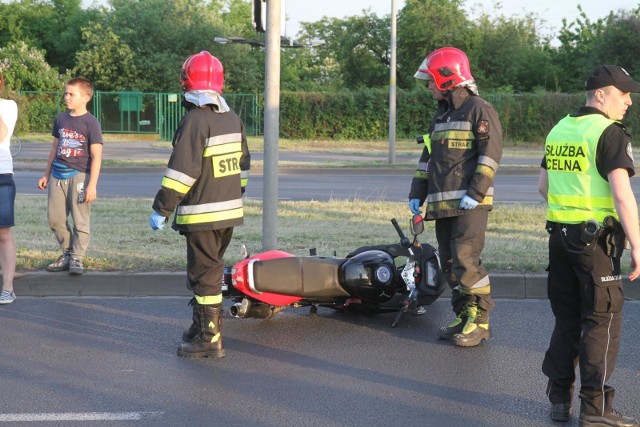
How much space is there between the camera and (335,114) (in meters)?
37.5

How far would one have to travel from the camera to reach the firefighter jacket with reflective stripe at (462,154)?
600cm

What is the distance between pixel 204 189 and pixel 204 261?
0.46 m

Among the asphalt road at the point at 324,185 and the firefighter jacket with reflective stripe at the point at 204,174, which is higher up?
the firefighter jacket with reflective stripe at the point at 204,174

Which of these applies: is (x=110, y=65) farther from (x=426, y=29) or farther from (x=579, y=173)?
(x=579, y=173)

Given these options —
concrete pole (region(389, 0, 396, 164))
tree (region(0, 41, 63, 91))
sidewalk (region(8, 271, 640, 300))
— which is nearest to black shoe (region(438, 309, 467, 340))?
sidewalk (region(8, 271, 640, 300))

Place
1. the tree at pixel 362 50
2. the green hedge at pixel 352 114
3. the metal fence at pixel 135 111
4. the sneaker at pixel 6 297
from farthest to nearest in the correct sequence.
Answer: the tree at pixel 362 50
the green hedge at pixel 352 114
the metal fence at pixel 135 111
the sneaker at pixel 6 297

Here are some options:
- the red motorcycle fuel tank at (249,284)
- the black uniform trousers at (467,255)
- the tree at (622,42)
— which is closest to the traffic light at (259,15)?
the red motorcycle fuel tank at (249,284)

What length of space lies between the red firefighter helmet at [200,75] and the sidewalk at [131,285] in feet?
7.81

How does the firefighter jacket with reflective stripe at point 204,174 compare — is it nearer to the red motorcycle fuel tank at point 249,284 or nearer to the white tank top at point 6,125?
the red motorcycle fuel tank at point 249,284

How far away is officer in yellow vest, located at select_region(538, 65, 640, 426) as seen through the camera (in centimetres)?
434

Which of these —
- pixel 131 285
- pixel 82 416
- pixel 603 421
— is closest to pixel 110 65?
pixel 131 285

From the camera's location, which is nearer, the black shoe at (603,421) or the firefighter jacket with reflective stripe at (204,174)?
the black shoe at (603,421)

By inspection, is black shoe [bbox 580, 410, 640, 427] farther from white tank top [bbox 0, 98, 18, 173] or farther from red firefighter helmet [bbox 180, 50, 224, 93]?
white tank top [bbox 0, 98, 18, 173]

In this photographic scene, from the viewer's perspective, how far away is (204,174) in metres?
5.73
